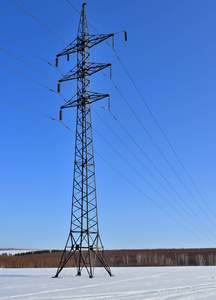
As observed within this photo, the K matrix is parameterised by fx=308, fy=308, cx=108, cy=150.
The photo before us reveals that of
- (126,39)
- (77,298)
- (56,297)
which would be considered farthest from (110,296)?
(126,39)

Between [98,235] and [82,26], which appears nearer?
[98,235]

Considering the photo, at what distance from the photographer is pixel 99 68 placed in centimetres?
2709

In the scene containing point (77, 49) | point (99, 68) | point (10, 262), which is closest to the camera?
point (99, 68)

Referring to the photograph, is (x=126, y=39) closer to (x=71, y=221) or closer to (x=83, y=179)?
(x=83, y=179)

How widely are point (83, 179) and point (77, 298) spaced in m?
13.7

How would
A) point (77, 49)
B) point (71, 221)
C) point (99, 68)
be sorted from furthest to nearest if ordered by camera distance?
1. point (77, 49)
2. point (99, 68)
3. point (71, 221)

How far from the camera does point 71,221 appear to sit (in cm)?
2544

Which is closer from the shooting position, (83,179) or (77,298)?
(77,298)

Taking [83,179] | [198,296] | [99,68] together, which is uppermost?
[99,68]

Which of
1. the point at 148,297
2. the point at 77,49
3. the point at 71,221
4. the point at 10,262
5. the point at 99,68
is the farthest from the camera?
the point at 10,262

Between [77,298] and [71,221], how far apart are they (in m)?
12.7

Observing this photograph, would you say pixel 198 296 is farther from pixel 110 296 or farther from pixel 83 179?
pixel 83 179

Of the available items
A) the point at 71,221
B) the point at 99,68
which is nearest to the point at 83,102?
the point at 99,68

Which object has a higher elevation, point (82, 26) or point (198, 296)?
point (82, 26)
